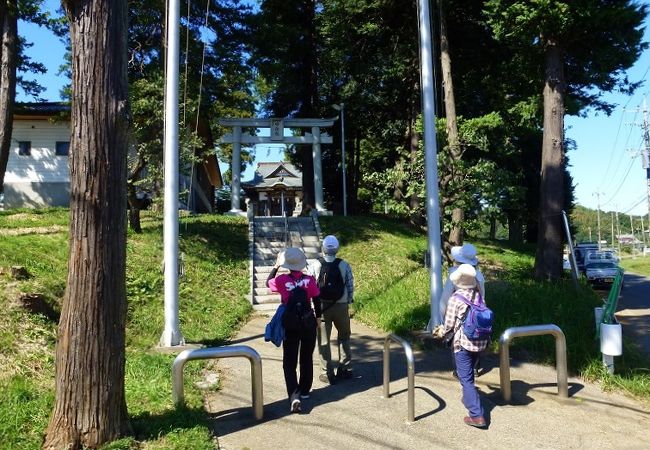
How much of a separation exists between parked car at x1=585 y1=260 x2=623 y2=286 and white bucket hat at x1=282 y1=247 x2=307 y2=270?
66.5ft

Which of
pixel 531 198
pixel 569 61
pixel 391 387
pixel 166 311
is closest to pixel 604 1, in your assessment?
pixel 569 61

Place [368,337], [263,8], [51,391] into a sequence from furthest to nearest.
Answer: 1. [263,8]
2. [368,337]
3. [51,391]

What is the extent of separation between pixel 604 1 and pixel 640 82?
5659 mm

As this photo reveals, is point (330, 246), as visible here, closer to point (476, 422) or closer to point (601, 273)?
point (476, 422)

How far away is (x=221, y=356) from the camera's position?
16.9 feet

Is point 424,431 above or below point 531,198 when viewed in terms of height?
below

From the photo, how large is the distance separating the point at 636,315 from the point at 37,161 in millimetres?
23940

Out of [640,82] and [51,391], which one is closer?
[51,391]

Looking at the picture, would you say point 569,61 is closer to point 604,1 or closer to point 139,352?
point 604,1

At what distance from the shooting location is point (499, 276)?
1412 centimetres

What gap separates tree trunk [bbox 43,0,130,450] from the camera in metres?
4.28

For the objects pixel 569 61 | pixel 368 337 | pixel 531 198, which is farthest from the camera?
pixel 531 198

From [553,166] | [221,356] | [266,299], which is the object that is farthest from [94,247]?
[553,166]

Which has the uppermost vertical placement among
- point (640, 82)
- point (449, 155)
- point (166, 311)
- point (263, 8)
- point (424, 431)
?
point (263, 8)
